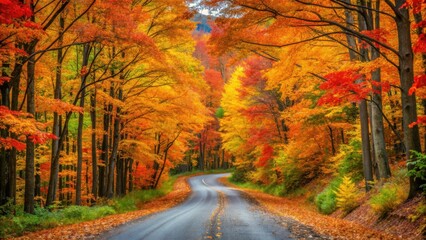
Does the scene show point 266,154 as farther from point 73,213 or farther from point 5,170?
point 5,170

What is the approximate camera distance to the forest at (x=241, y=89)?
10.2 meters

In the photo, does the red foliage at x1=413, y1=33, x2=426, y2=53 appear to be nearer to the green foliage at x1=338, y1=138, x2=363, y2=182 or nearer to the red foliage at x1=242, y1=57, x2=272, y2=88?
the green foliage at x1=338, y1=138, x2=363, y2=182

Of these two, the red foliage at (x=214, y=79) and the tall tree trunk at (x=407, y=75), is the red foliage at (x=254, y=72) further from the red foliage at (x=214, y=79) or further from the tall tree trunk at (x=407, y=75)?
the red foliage at (x=214, y=79)

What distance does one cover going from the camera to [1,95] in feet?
42.0

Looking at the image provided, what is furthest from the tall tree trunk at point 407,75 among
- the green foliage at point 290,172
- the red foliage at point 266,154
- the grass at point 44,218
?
the red foliage at point 266,154

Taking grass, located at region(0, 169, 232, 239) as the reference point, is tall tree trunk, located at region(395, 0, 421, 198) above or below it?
above

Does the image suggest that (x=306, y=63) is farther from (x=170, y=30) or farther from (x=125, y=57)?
(x=125, y=57)

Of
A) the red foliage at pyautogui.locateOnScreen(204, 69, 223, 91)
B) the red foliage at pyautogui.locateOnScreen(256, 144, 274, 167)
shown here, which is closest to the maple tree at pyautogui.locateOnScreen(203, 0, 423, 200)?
the red foliage at pyautogui.locateOnScreen(256, 144, 274, 167)

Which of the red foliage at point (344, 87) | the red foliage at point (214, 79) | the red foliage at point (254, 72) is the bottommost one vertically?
the red foliage at point (344, 87)

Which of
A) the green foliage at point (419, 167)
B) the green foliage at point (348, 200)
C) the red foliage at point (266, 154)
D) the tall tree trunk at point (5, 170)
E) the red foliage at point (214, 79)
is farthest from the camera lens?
the red foliage at point (214, 79)

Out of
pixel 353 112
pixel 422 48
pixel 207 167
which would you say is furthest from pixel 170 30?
pixel 207 167

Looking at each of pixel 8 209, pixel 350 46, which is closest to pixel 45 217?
pixel 8 209

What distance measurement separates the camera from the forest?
1016 cm

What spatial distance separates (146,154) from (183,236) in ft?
51.3
